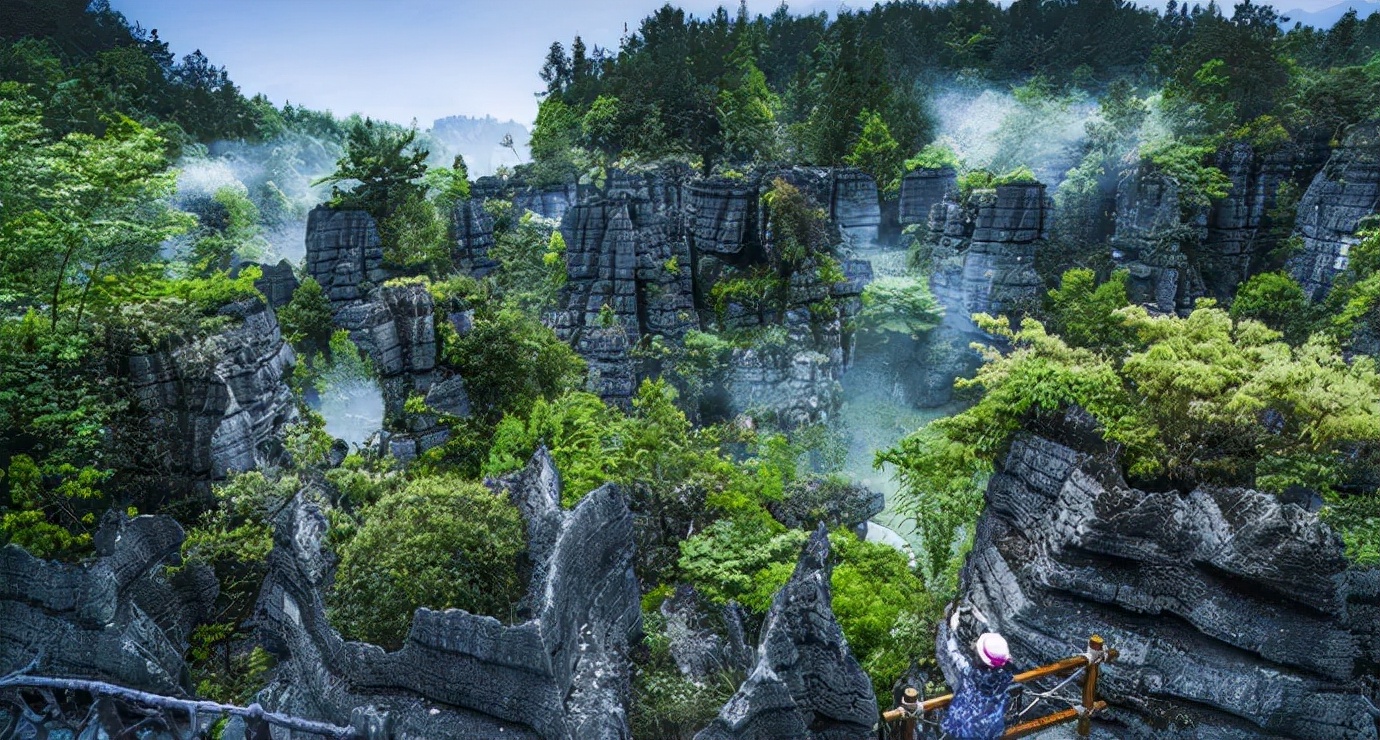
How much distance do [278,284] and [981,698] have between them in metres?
23.3

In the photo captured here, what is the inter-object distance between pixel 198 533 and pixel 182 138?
20565mm

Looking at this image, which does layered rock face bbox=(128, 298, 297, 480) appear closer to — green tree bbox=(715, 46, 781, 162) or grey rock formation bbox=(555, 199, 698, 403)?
grey rock formation bbox=(555, 199, 698, 403)

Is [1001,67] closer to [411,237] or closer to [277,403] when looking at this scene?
[411,237]

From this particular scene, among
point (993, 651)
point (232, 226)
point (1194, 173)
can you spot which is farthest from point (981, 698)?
point (232, 226)

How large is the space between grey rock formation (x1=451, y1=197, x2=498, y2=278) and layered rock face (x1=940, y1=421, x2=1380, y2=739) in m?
20.9

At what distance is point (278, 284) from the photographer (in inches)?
910

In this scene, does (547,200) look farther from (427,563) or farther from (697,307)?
(427,563)

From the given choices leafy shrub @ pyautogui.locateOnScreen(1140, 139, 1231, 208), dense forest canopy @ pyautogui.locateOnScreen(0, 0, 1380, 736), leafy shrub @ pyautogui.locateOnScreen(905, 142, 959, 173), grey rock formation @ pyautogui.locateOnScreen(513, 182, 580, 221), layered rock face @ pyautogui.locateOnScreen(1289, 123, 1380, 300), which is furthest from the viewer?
grey rock formation @ pyautogui.locateOnScreen(513, 182, 580, 221)

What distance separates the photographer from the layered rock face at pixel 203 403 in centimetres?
1197

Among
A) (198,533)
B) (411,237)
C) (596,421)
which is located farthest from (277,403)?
(411,237)

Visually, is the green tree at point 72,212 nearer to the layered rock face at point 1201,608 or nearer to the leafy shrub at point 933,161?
the layered rock face at point 1201,608

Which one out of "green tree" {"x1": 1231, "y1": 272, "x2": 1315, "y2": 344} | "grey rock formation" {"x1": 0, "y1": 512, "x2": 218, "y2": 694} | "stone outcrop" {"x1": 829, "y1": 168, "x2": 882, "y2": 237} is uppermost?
"stone outcrop" {"x1": 829, "y1": 168, "x2": 882, "y2": 237}

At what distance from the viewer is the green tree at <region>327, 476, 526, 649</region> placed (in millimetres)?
7926

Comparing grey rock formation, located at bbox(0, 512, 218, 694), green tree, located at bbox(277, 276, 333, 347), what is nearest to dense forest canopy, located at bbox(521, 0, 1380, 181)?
green tree, located at bbox(277, 276, 333, 347)
